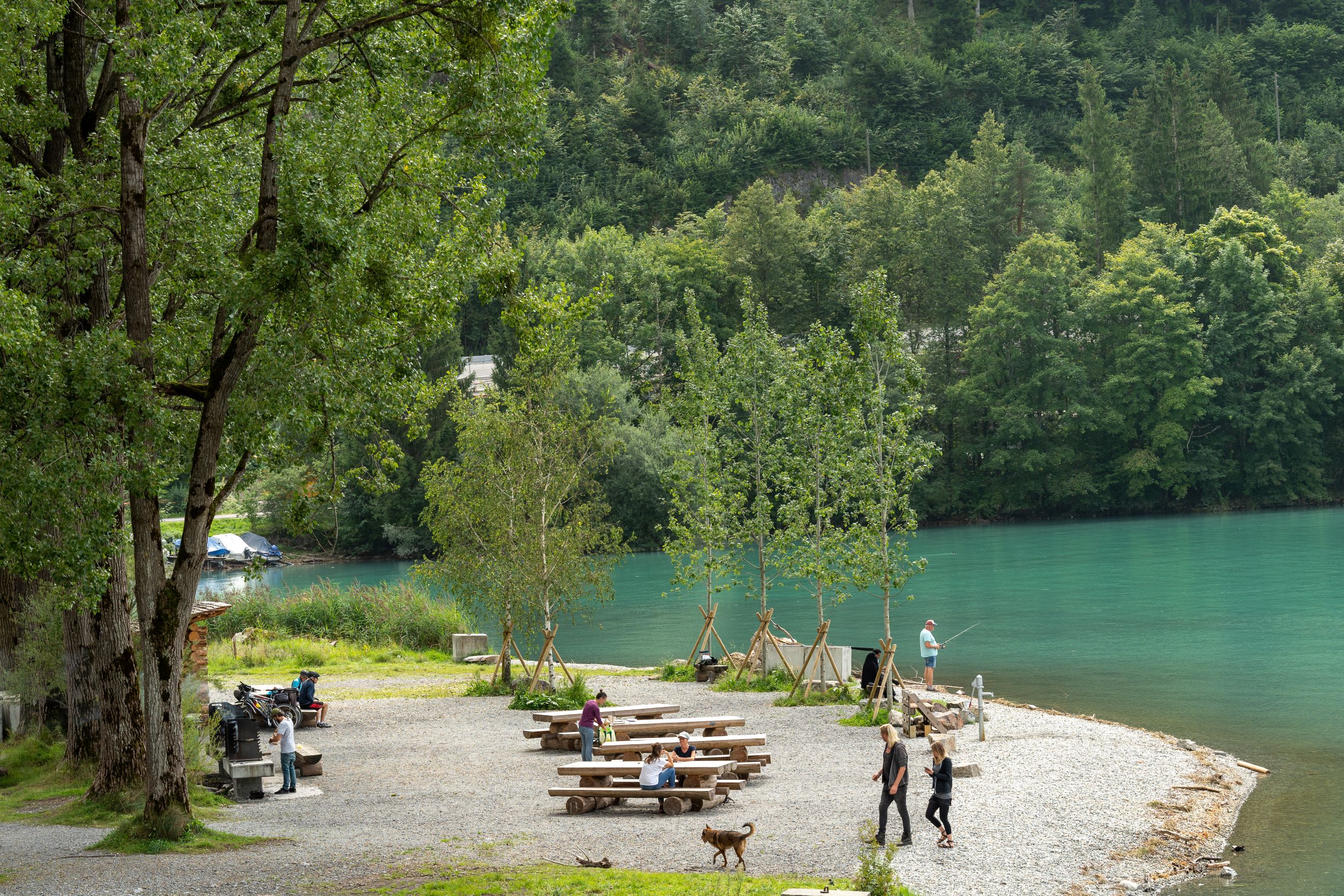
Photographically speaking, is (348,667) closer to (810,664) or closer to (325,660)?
(325,660)

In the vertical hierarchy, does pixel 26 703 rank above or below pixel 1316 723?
above

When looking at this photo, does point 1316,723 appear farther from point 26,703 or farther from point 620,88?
point 620,88

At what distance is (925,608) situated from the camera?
42.8 m

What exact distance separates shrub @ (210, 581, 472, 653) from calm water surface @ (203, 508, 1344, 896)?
14.6 ft

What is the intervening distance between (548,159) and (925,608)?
80.4 meters

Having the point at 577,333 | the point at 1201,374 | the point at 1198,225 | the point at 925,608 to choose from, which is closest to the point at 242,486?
the point at 925,608

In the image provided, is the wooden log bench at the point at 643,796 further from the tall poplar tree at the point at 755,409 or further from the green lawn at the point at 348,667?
the tall poplar tree at the point at 755,409

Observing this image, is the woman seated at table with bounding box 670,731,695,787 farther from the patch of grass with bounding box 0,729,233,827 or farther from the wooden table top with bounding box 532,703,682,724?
the patch of grass with bounding box 0,729,233,827

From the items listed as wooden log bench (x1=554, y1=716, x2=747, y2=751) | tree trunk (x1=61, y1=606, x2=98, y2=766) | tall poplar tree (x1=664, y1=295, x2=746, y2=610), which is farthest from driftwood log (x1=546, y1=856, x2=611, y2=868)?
tall poplar tree (x1=664, y1=295, x2=746, y2=610)

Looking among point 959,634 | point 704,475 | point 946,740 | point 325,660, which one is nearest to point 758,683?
Result: point 704,475

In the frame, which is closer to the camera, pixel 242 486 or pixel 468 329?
pixel 242 486

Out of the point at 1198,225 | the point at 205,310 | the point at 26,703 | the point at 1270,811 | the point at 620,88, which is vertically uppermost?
the point at 620,88

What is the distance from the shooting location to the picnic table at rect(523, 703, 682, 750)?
2117 centimetres

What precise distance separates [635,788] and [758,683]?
1103 cm
